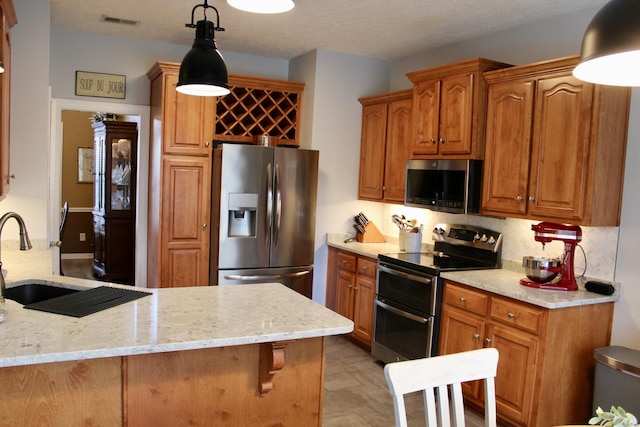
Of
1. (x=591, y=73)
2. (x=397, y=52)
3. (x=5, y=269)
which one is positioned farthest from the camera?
(x=397, y=52)

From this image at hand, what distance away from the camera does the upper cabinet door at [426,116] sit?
3.92 m

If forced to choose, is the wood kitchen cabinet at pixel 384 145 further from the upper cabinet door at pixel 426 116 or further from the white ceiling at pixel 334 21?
the white ceiling at pixel 334 21

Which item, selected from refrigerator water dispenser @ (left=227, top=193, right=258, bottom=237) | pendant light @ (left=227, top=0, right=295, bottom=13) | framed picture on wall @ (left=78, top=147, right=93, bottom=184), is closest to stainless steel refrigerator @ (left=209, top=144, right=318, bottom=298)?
refrigerator water dispenser @ (left=227, top=193, right=258, bottom=237)

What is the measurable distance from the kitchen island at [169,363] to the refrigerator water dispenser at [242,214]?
2.04 meters

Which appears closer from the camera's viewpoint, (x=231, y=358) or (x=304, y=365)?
(x=231, y=358)

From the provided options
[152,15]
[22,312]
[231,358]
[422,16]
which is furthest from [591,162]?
[152,15]

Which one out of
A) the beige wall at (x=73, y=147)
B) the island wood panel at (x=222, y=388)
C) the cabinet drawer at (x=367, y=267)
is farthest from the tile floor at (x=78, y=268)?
the island wood panel at (x=222, y=388)

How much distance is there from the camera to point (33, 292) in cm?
254

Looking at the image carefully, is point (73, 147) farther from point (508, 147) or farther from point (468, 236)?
point (508, 147)

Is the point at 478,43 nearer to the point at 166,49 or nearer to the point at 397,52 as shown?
the point at 397,52

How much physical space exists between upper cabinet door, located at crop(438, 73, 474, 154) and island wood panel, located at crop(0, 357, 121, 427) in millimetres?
2755

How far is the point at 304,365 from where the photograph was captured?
83.7 inches

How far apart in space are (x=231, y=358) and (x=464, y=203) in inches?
88.0

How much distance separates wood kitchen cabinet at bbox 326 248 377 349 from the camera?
173 inches
